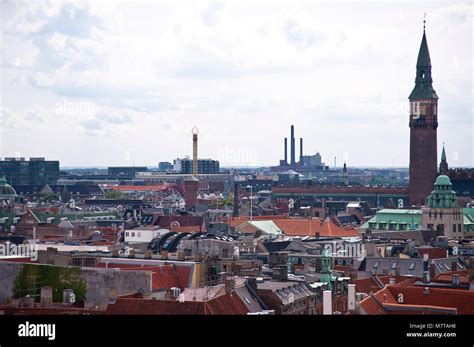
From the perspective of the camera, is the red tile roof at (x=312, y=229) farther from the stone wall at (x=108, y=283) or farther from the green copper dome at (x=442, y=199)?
the stone wall at (x=108, y=283)

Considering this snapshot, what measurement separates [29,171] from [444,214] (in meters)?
89.8

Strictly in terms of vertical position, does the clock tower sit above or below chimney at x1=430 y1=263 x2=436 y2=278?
above

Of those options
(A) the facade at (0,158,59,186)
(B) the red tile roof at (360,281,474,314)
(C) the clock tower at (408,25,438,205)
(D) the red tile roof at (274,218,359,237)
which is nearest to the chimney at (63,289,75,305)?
(B) the red tile roof at (360,281,474,314)

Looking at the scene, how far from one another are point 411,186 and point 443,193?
30463mm

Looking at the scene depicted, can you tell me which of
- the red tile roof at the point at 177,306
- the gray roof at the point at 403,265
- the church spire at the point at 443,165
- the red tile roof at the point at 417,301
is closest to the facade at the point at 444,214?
the church spire at the point at 443,165

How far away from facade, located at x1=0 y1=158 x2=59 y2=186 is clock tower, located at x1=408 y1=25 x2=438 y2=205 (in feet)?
192

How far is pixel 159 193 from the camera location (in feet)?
512

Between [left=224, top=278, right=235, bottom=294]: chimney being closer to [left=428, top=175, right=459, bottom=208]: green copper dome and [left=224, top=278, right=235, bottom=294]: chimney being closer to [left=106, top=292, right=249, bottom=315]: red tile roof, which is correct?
[left=106, top=292, right=249, bottom=315]: red tile roof

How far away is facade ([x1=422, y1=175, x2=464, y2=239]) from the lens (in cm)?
7669

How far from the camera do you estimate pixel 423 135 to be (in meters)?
106

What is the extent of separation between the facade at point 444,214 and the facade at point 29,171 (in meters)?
78.8
